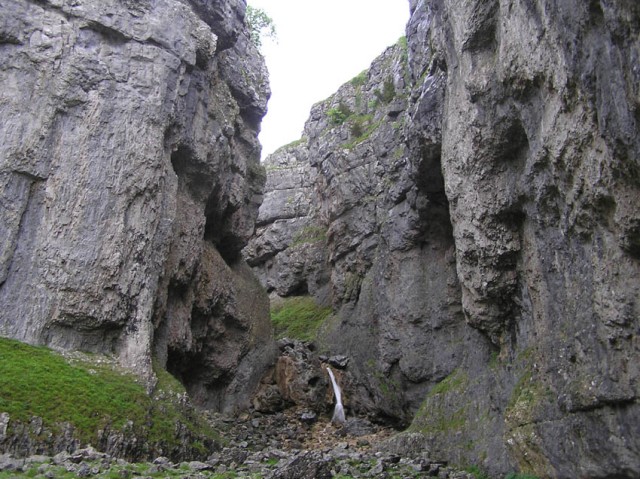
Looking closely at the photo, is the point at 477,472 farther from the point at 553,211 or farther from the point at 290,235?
the point at 290,235

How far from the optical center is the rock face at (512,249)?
1204cm

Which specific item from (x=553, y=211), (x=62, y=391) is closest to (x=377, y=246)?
(x=553, y=211)

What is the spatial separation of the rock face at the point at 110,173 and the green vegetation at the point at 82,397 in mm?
1070

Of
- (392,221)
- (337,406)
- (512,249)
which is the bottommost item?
(337,406)

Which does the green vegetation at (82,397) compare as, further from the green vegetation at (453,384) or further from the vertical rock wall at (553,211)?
the vertical rock wall at (553,211)

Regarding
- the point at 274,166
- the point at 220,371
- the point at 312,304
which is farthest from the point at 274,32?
the point at 220,371

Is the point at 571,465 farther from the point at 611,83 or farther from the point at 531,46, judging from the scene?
the point at 531,46

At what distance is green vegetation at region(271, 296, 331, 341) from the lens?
4303 cm

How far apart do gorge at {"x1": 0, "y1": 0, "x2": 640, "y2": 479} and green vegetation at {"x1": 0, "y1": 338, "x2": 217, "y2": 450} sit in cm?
91

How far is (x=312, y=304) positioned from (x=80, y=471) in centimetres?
3368

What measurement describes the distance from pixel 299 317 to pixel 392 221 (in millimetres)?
15394

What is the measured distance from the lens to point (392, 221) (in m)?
33.4

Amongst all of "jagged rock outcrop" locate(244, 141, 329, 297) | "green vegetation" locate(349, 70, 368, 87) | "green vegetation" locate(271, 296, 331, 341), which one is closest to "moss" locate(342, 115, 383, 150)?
"green vegetation" locate(349, 70, 368, 87)

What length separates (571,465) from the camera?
45.2 ft
